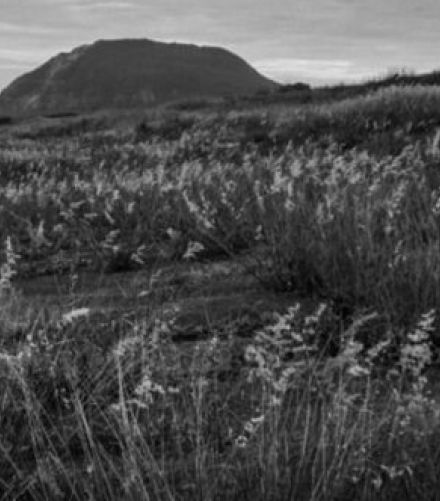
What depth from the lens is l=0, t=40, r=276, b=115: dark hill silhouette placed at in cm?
11450

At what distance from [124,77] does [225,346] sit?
119 m

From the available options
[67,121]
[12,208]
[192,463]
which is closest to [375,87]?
[67,121]

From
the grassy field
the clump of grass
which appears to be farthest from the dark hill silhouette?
the clump of grass

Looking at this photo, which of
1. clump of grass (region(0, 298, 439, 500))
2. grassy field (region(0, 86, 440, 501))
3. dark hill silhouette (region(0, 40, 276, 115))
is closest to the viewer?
clump of grass (region(0, 298, 439, 500))

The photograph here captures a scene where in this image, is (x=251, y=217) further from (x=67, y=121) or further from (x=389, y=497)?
(x=67, y=121)

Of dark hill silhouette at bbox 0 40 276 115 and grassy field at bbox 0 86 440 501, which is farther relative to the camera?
dark hill silhouette at bbox 0 40 276 115

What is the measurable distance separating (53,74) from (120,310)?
126m

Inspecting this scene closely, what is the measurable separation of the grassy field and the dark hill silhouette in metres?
101

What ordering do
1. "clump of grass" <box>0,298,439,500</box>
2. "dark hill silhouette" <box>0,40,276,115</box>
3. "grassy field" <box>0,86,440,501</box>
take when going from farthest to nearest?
"dark hill silhouette" <box>0,40,276,115</box>, "grassy field" <box>0,86,440,501</box>, "clump of grass" <box>0,298,439,500</box>

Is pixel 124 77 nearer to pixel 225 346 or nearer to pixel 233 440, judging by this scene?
pixel 225 346

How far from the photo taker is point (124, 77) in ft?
395

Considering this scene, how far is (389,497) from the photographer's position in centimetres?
238

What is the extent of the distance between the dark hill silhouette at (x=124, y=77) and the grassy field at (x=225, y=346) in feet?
332

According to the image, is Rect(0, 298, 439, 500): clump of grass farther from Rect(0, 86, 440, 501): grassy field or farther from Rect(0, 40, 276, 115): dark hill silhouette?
Rect(0, 40, 276, 115): dark hill silhouette
